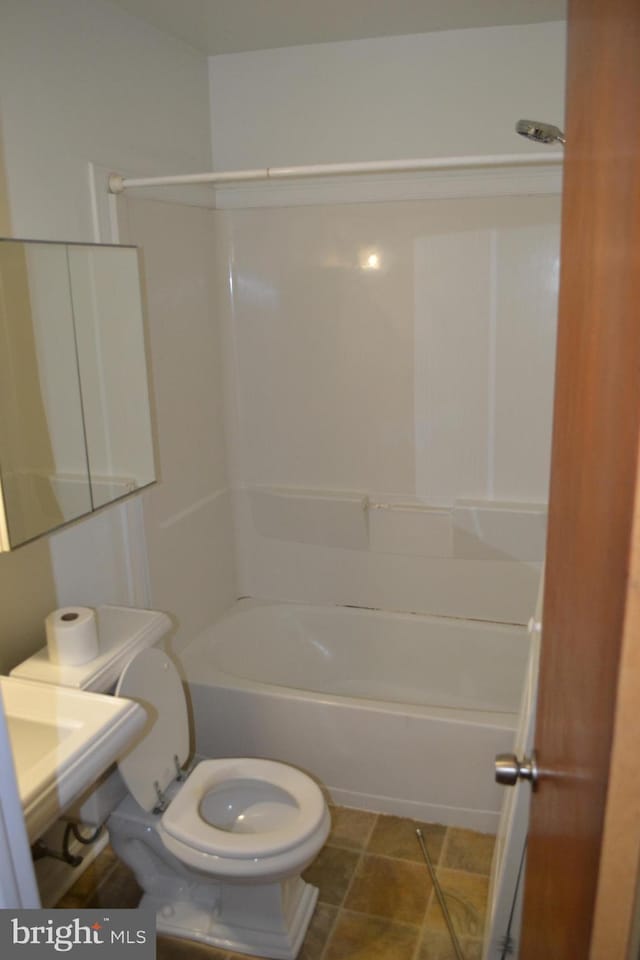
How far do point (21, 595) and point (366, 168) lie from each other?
149 centimetres

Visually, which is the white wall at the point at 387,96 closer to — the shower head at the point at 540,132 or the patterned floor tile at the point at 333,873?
the shower head at the point at 540,132

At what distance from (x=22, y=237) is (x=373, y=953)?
83.1 inches

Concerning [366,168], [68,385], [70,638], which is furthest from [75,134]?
[70,638]

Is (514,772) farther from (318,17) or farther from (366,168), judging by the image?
(318,17)

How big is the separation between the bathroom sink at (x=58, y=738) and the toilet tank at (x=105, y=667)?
78 millimetres

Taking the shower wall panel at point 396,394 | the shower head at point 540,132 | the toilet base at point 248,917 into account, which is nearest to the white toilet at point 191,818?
the toilet base at point 248,917

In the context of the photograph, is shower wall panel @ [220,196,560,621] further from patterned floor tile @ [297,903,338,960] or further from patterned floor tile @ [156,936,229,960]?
patterned floor tile @ [156,936,229,960]

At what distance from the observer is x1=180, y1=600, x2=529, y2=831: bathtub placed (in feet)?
7.58

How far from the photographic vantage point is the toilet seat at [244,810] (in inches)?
70.4

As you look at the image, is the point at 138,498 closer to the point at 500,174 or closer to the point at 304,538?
the point at 304,538

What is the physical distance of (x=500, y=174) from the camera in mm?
2518

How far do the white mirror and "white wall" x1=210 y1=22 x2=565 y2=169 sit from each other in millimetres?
929

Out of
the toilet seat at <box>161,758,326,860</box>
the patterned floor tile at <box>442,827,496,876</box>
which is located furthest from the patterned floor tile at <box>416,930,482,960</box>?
the toilet seat at <box>161,758,326,860</box>

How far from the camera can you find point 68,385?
6.51ft
